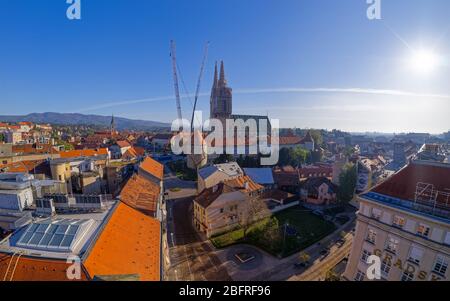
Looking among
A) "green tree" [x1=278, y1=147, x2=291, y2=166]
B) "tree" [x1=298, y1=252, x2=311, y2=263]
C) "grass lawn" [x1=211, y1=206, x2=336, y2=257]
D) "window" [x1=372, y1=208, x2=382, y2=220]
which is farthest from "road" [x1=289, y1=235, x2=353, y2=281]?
"green tree" [x1=278, y1=147, x2=291, y2=166]

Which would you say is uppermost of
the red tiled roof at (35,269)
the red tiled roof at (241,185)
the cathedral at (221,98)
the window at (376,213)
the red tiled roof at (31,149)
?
the cathedral at (221,98)

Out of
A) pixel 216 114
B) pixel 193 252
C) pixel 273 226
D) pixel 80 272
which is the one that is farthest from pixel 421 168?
pixel 216 114

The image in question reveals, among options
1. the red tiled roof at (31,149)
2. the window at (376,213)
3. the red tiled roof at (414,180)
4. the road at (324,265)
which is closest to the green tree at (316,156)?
the road at (324,265)

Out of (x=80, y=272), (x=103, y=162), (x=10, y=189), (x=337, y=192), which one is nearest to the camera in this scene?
(x=80, y=272)

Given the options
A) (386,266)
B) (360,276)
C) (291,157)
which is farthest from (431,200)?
(291,157)

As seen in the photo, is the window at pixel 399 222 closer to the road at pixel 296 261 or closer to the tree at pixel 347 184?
the road at pixel 296 261

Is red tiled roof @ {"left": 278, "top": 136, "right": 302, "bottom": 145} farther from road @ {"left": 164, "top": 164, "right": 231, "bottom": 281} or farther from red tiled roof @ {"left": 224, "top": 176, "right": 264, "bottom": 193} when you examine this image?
road @ {"left": 164, "top": 164, "right": 231, "bottom": 281}

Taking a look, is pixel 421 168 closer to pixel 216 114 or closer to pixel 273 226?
pixel 273 226
